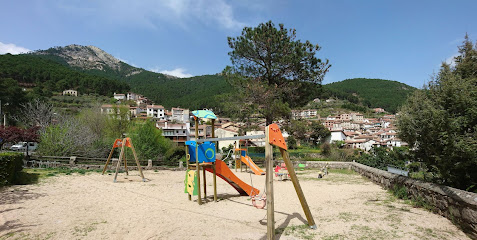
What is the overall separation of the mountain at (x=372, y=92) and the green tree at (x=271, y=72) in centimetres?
10483

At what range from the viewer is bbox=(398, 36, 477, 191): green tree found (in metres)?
5.28

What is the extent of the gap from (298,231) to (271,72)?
16059 mm

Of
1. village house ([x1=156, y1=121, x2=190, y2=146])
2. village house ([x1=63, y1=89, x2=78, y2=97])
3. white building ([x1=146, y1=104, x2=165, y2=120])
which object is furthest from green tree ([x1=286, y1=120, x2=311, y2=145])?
white building ([x1=146, y1=104, x2=165, y2=120])

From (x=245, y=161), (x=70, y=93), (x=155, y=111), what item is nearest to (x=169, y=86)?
(x=155, y=111)

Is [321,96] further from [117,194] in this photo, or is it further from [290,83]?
[117,194]

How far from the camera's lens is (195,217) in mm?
5863

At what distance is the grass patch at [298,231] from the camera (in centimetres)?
458

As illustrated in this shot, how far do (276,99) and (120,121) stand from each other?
58.0 feet

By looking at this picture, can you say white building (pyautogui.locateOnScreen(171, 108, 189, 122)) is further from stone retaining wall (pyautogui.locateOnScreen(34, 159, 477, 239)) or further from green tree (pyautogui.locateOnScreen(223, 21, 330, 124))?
stone retaining wall (pyautogui.locateOnScreen(34, 159, 477, 239))

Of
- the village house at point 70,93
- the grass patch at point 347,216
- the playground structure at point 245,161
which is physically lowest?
the playground structure at point 245,161

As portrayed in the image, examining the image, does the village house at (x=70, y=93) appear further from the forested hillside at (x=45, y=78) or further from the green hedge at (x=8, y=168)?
the green hedge at (x=8, y=168)

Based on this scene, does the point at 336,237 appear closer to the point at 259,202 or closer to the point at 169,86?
the point at 259,202

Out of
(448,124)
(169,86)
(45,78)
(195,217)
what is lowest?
(195,217)

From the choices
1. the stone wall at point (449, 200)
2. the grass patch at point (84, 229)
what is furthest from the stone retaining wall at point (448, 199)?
the grass patch at point (84, 229)
